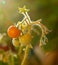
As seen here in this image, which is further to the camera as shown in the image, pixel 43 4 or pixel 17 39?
pixel 43 4

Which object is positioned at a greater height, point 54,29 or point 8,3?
point 8,3

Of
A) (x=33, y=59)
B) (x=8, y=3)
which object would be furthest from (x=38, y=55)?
(x=8, y=3)

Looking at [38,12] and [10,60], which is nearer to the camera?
[10,60]

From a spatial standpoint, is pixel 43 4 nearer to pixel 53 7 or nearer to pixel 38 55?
pixel 53 7

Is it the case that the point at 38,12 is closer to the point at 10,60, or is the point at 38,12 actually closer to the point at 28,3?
the point at 28,3

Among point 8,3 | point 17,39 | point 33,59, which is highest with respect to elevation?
point 8,3

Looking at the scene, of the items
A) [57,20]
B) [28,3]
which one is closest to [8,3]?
[28,3]
